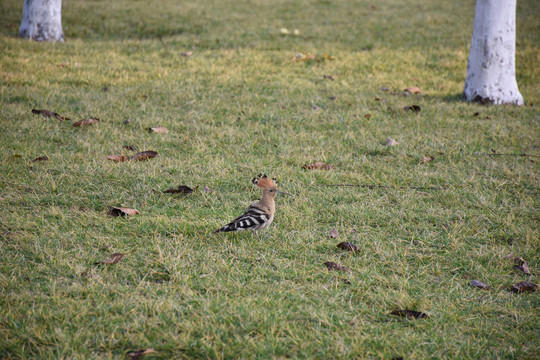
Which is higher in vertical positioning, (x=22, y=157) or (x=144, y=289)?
(x=22, y=157)

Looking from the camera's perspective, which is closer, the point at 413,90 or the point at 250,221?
the point at 250,221

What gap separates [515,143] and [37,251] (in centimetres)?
562

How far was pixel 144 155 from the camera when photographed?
5215 millimetres

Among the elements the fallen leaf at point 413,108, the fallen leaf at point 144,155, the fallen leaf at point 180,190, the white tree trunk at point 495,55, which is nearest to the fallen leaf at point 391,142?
the fallen leaf at point 413,108

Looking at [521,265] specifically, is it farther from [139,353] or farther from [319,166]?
[139,353]

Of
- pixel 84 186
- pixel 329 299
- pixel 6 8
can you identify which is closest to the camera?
pixel 329 299

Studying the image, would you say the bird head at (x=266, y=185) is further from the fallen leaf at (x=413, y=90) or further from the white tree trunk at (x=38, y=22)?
the white tree trunk at (x=38, y=22)

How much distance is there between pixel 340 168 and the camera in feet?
17.2

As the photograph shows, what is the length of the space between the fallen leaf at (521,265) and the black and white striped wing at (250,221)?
187 centimetres

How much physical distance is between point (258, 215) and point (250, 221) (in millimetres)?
102

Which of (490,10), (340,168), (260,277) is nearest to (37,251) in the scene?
(260,277)

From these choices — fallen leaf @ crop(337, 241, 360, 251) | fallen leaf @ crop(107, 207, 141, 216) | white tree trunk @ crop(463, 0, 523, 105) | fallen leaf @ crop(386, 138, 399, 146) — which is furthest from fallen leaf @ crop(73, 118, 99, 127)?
white tree trunk @ crop(463, 0, 523, 105)

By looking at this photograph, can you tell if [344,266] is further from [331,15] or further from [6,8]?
[6,8]

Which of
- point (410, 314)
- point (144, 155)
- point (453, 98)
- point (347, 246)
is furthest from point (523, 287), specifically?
point (453, 98)
